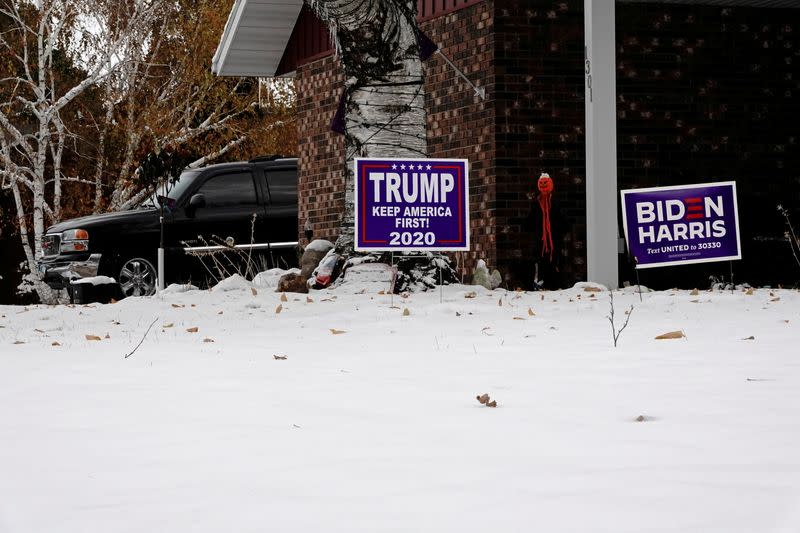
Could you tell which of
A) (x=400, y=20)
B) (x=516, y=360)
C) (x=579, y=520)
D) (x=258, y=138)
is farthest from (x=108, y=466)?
(x=258, y=138)

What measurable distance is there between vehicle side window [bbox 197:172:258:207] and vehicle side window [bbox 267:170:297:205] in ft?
3.92

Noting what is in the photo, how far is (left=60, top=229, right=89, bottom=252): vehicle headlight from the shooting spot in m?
17.0

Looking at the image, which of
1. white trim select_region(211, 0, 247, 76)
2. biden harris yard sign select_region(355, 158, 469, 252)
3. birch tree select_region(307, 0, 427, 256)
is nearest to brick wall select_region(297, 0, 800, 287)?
birch tree select_region(307, 0, 427, 256)

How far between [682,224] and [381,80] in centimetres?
323

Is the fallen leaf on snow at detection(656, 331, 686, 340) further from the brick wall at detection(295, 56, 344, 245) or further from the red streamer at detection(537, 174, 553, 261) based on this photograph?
the brick wall at detection(295, 56, 344, 245)

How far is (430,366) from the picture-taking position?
6.68m

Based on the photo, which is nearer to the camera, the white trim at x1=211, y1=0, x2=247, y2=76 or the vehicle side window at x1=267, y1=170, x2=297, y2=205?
the vehicle side window at x1=267, y1=170, x2=297, y2=205

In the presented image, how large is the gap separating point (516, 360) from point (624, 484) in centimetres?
312

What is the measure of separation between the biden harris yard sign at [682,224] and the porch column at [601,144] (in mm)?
1740

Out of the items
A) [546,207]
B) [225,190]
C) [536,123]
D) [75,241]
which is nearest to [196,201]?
[225,190]

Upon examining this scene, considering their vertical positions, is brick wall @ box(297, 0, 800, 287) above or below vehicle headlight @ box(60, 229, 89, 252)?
above

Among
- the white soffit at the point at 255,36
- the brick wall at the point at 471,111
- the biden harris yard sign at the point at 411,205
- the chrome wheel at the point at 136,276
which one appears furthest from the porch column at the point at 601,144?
the white soffit at the point at 255,36

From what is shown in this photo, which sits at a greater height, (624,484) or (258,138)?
(258,138)

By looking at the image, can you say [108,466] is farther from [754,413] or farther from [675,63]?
[675,63]
